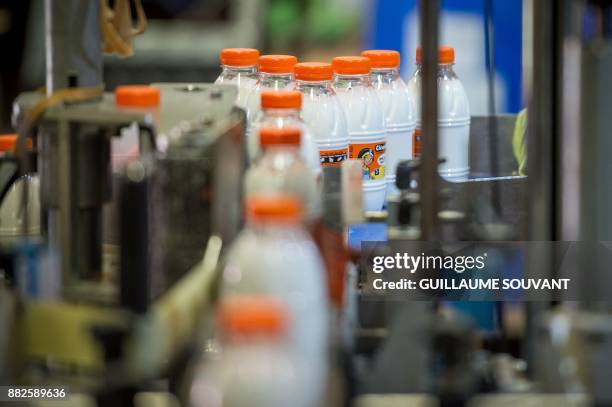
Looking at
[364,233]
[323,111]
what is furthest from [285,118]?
[323,111]

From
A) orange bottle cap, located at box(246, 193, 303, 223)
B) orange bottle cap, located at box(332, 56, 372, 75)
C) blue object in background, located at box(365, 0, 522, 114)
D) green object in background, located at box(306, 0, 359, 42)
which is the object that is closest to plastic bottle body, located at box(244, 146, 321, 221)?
orange bottle cap, located at box(246, 193, 303, 223)

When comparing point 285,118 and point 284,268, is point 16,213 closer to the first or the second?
point 285,118

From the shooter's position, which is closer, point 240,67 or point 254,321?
point 254,321

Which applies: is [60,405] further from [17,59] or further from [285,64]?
[17,59]

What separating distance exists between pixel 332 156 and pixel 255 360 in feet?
3.65

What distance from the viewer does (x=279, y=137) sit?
57.2 inches

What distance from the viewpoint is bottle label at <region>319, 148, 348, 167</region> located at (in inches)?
82.0

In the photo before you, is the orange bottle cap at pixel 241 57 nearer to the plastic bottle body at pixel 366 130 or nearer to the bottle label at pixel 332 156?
the plastic bottle body at pixel 366 130

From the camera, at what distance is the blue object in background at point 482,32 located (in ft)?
12.3

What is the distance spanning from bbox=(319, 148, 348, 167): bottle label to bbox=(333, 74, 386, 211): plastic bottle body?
0.30 ft

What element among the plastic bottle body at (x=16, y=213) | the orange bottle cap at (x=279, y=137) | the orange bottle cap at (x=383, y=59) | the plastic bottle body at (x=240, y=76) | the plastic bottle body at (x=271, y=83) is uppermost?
the orange bottle cap at (x=383, y=59)

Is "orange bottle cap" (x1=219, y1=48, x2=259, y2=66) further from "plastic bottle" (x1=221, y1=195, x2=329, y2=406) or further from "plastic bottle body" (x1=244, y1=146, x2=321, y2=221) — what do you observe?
"plastic bottle" (x1=221, y1=195, x2=329, y2=406)

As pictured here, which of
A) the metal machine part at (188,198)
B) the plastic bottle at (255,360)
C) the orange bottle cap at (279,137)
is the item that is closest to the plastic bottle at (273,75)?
the metal machine part at (188,198)

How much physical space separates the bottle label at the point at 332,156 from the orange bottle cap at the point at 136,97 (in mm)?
511
